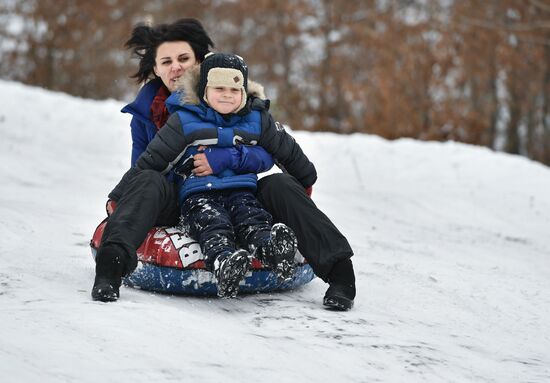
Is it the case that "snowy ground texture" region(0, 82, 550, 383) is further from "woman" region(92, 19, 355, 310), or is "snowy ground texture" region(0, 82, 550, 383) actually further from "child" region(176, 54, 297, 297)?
"child" region(176, 54, 297, 297)

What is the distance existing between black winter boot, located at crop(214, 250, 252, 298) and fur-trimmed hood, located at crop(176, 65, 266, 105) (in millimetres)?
883

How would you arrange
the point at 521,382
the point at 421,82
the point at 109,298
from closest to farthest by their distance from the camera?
the point at 521,382, the point at 109,298, the point at 421,82

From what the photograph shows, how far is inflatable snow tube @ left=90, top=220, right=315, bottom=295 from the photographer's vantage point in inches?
136

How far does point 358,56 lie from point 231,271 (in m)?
17.2

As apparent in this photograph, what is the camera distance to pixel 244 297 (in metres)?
3.58

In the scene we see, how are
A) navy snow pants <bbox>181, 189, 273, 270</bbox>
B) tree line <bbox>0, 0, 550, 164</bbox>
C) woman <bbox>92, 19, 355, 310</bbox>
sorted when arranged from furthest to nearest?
tree line <bbox>0, 0, 550, 164</bbox>, navy snow pants <bbox>181, 189, 273, 270</bbox>, woman <bbox>92, 19, 355, 310</bbox>

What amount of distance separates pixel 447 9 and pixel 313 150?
9499mm

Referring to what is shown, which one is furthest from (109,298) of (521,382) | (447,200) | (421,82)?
(421,82)

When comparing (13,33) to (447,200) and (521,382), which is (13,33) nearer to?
(447,200)

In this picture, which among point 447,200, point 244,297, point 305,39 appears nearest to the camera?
point 244,297

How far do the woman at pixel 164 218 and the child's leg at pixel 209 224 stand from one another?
113mm

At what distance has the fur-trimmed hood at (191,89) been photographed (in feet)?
12.1

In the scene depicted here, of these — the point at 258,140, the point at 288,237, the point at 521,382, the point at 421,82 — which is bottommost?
the point at 521,382

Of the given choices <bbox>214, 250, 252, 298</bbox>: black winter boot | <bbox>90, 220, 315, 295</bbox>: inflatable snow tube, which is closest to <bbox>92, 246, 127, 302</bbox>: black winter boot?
<bbox>90, 220, 315, 295</bbox>: inflatable snow tube
